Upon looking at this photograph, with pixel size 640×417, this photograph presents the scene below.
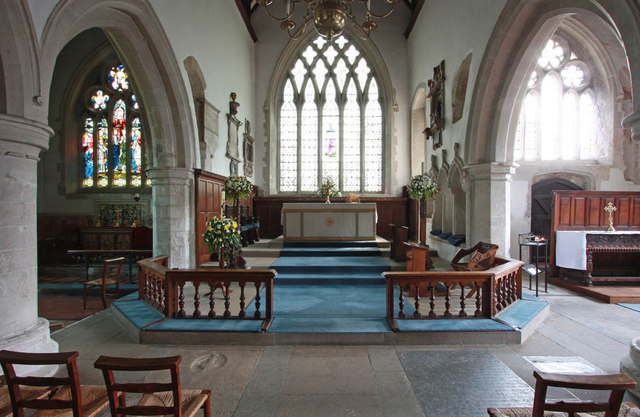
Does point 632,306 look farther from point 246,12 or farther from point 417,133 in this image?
point 246,12

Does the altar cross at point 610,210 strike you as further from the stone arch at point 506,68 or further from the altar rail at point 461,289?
the altar rail at point 461,289

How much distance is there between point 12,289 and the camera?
270cm

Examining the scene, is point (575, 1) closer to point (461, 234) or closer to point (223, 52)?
point (461, 234)

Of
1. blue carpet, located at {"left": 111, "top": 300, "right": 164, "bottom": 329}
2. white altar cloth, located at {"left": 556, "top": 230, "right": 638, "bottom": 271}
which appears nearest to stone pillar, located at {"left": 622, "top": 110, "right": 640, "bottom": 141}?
white altar cloth, located at {"left": 556, "top": 230, "right": 638, "bottom": 271}

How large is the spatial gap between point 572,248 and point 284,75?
29.1 ft

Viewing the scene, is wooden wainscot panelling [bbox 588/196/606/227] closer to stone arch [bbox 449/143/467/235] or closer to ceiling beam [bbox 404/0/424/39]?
stone arch [bbox 449/143/467/235]

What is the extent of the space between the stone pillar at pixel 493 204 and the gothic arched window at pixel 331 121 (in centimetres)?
532

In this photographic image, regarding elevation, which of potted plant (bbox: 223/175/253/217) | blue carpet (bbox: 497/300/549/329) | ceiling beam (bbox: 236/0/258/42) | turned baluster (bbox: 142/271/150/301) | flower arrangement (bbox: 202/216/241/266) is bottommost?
blue carpet (bbox: 497/300/549/329)

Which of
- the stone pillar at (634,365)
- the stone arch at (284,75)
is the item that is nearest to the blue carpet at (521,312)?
the stone pillar at (634,365)

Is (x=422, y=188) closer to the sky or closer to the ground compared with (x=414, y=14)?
closer to the ground

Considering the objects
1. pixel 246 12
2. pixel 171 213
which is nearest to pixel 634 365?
pixel 171 213

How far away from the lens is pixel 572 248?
19.9 feet

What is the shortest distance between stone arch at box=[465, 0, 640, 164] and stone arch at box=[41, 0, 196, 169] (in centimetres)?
486

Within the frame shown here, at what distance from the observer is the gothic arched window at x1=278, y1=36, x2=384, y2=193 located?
11.1m
